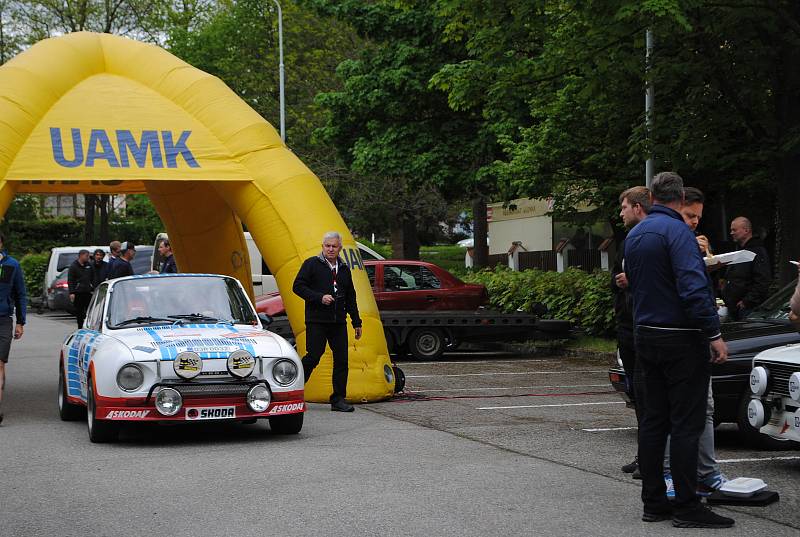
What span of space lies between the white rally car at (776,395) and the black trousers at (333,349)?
5.22 meters

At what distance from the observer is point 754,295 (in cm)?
1278

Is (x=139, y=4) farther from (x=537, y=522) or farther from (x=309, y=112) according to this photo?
(x=537, y=522)

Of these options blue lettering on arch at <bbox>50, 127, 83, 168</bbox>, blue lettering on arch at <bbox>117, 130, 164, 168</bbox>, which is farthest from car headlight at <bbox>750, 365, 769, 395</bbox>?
blue lettering on arch at <bbox>50, 127, 83, 168</bbox>

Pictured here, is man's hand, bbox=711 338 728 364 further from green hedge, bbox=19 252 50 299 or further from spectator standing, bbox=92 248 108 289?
green hedge, bbox=19 252 50 299

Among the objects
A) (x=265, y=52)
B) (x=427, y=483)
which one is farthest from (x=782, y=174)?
(x=265, y=52)

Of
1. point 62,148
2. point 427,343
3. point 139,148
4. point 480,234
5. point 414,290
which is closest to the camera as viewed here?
point 62,148

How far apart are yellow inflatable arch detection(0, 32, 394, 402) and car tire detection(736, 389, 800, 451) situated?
16.5ft

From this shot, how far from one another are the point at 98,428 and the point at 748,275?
277 inches

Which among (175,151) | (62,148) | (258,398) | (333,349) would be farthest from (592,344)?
(258,398)

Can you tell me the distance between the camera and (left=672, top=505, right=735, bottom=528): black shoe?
668cm

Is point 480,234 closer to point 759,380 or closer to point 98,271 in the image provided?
point 98,271

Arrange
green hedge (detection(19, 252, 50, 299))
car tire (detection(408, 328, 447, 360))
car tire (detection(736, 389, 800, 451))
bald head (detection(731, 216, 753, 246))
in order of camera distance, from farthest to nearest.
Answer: green hedge (detection(19, 252, 50, 299)), car tire (detection(408, 328, 447, 360)), bald head (detection(731, 216, 753, 246)), car tire (detection(736, 389, 800, 451))

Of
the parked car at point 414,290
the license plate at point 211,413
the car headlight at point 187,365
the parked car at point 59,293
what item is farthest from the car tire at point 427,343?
the parked car at point 59,293

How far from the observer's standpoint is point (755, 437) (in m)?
9.75
